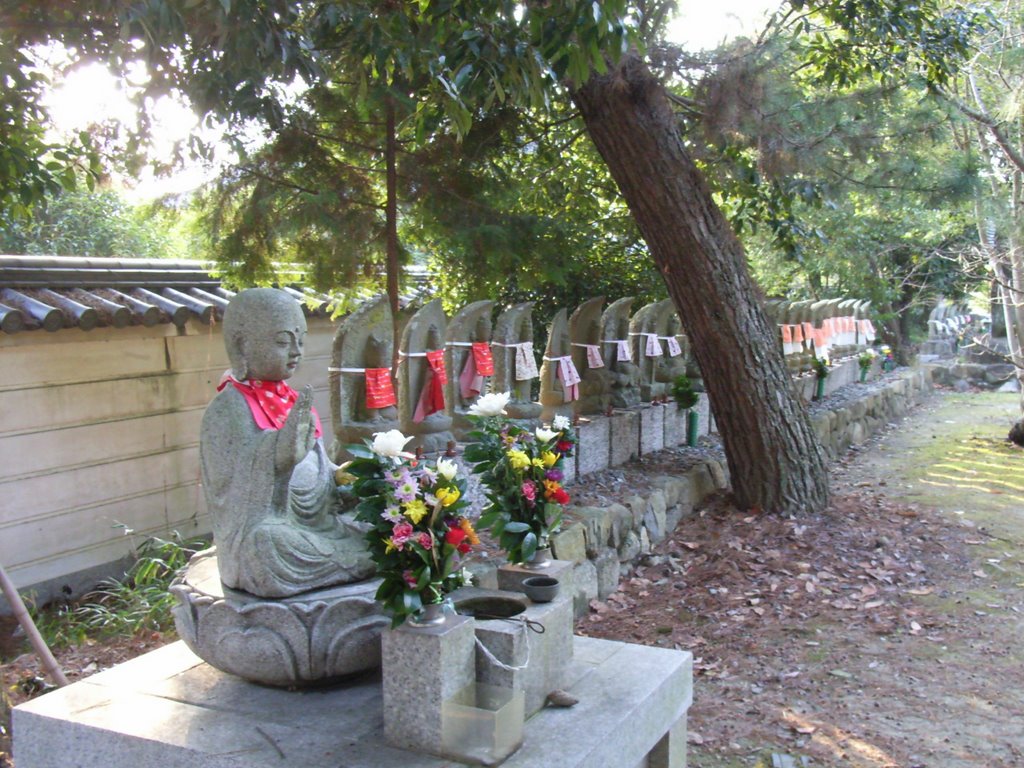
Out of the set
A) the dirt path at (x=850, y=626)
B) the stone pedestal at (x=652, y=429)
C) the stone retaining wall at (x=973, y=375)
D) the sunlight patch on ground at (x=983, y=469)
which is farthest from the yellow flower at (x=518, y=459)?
the stone retaining wall at (x=973, y=375)

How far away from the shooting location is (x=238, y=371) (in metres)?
3.45

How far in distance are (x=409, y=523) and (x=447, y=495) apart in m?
0.16

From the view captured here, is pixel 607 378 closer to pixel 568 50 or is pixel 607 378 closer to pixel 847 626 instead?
pixel 847 626

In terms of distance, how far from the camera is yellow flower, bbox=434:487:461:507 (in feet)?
10.0

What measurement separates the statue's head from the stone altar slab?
123 centimetres

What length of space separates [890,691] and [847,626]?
899 millimetres

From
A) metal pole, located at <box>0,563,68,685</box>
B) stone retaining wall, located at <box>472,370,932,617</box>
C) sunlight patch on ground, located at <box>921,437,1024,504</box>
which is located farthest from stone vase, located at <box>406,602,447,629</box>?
sunlight patch on ground, located at <box>921,437,1024,504</box>

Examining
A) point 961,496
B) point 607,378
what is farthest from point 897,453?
point 607,378

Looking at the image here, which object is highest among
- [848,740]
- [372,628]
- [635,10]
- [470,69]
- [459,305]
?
[635,10]

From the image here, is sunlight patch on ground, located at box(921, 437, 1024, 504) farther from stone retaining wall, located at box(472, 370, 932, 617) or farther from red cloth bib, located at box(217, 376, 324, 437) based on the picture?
red cloth bib, located at box(217, 376, 324, 437)

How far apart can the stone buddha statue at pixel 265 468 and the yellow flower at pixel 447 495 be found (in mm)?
491

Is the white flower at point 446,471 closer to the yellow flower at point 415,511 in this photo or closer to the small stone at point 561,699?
the yellow flower at point 415,511

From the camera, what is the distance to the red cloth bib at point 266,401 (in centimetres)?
340

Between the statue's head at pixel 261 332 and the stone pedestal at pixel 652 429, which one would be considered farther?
the stone pedestal at pixel 652 429
